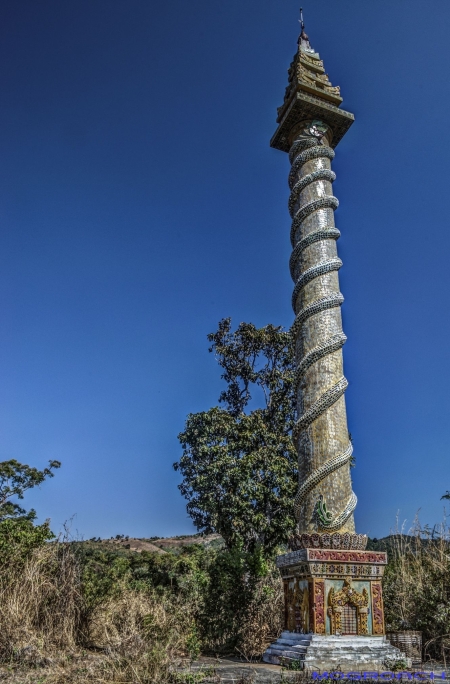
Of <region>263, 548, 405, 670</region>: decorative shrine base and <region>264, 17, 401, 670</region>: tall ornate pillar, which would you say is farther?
<region>264, 17, 401, 670</region>: tall ornate pillar

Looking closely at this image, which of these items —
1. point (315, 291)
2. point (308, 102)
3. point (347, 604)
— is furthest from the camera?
point (308, 102)

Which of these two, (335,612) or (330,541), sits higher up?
(330,541)

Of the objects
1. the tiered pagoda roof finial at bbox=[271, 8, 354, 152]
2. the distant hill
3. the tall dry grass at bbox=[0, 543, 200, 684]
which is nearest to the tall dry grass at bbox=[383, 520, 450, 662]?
the tall dry grass at bbox=[0, 543, 200, 684]

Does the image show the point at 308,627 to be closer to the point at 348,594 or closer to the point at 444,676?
the point at 348,594

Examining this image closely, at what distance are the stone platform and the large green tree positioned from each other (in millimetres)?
7421

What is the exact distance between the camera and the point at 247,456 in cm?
1536

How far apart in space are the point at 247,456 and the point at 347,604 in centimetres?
887

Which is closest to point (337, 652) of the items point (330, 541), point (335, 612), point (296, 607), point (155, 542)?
point (335, 612)

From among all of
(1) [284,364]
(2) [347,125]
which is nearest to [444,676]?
(2) [347,125]

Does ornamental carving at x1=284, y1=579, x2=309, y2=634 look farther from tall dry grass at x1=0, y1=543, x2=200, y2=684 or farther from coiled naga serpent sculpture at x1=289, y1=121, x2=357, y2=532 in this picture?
tall dry grass at x1=0, y1=543, x2=200, y2=684

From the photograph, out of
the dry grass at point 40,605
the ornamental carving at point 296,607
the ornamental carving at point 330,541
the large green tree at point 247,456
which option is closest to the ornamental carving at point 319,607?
the ornamental carving at point 296,607

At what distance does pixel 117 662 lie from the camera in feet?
15.6

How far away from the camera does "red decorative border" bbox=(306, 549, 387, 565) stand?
655 centimetres

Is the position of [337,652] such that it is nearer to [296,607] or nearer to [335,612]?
[335,612]
